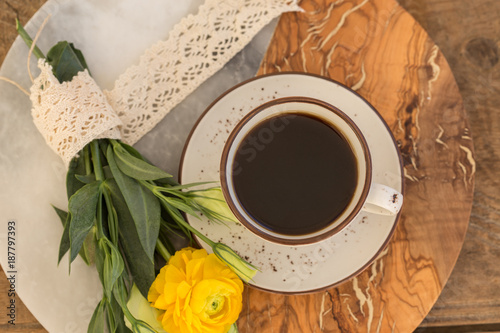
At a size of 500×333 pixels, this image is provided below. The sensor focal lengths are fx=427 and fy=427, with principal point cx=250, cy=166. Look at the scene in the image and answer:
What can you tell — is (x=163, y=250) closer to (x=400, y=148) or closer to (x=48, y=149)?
(x=48, y=149)

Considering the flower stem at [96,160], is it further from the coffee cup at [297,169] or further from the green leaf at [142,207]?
the coffee cup at [297,169]

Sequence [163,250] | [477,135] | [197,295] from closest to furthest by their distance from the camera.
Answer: [197,295]
[163,250]
[477,135]

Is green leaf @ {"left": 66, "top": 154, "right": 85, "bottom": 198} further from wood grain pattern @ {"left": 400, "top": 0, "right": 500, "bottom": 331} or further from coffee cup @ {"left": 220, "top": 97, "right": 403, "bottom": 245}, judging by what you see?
wood grain pattern @ {"left": 400, "top": 0, "right": 500, "bottom": 331}

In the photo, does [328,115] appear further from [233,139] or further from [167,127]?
[167,127]

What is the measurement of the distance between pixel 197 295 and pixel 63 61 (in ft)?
1.44

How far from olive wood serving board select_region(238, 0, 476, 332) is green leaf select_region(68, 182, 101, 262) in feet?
0.93

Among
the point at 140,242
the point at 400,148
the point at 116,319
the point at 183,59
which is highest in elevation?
the point at 183,59

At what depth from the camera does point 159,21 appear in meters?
0.75

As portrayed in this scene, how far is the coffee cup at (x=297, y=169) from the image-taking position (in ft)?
2.03

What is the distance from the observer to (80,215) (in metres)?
0.60

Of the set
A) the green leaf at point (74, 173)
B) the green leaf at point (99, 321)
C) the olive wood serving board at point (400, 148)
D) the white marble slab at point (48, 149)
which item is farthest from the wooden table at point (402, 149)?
the green leaf at point (74, 173)

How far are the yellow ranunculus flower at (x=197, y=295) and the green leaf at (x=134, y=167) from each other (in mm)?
124

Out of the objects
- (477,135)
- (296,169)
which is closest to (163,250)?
(296,169)

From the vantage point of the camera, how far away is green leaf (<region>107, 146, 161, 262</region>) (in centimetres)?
62
